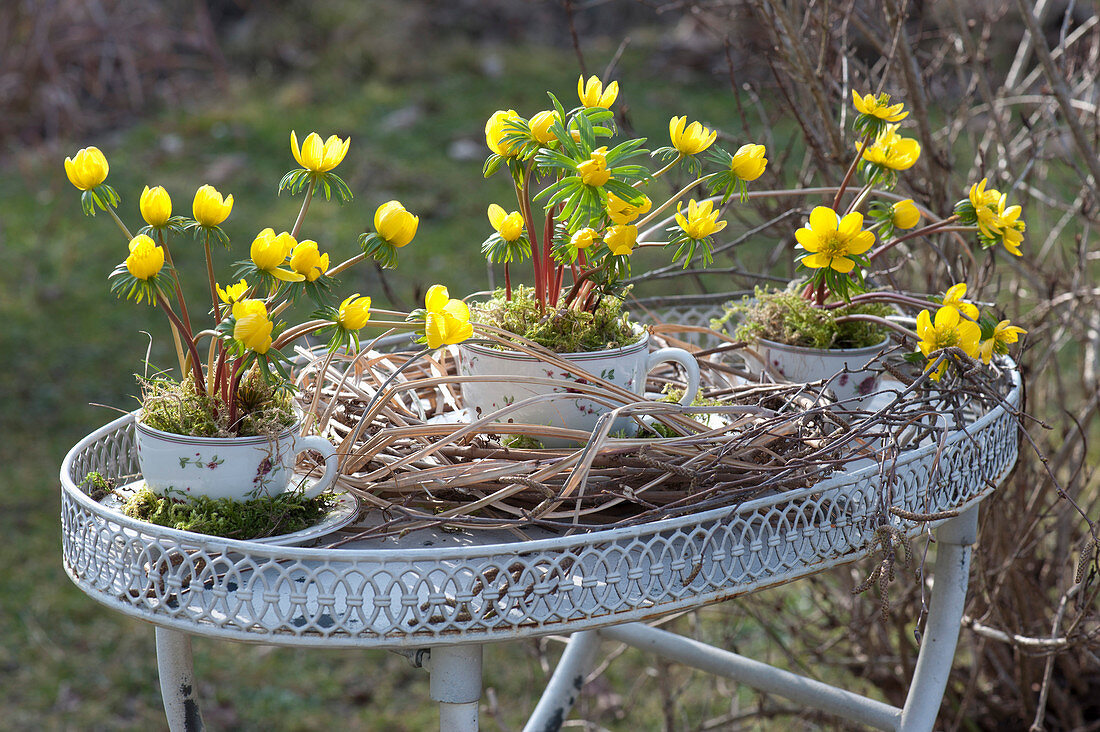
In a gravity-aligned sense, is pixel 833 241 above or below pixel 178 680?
above

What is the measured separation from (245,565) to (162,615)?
0.07 meters

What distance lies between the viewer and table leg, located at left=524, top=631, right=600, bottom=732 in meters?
1.49

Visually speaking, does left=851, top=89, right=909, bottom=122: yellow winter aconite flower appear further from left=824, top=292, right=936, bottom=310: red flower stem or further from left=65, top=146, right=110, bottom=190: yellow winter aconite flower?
left=65, top=146, right=110, bottom=190: yellow winter aconite flower

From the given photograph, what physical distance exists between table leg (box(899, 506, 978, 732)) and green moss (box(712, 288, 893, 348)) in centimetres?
21

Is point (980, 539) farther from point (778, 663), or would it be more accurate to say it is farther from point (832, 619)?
point (778, 663)

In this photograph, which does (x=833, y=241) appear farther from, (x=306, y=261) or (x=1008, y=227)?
(x=306, y=261)

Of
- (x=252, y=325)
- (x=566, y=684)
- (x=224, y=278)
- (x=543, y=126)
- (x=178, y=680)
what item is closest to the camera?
(x=252, y=325)

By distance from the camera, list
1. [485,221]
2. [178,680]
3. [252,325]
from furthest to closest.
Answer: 1. [485,221]
2. [178,680]
3. [252,325]

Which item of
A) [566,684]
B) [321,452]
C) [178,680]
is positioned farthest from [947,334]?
[566,684]

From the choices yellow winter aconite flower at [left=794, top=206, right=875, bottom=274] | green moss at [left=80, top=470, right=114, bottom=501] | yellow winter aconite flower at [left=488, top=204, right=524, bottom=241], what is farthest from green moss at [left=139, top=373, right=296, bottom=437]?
yellow winter aconite flower at [left=794, top=206, right=875, bottom=274]

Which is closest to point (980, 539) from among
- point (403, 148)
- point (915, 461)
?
point (915, 461)

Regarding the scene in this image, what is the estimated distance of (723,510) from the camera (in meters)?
0.76

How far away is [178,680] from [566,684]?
0.70m

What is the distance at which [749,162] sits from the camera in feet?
2.78
